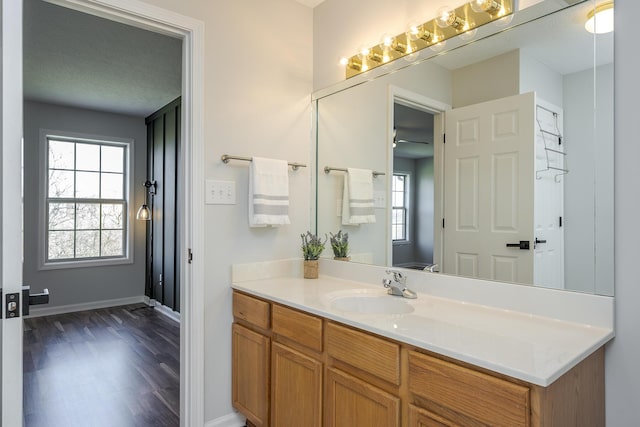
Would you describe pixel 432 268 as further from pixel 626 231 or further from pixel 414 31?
pixel 414 31

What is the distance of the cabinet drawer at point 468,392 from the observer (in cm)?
94

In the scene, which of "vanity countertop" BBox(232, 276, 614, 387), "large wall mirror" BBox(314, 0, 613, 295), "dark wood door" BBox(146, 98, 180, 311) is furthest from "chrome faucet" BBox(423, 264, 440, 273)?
"dark wood door" BBox(146, 98, 180, 311)

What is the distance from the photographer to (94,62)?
3314 mm

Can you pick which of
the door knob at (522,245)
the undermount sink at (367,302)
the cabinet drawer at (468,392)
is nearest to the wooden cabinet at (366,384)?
the cabinet drawer at (468,392)

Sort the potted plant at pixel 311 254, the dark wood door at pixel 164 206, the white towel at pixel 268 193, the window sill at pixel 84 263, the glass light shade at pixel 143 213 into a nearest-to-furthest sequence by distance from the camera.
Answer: the white towel at pixel 268 193 < the potted plant at pixel 311 254 < the dark wood door at pixel 164 206 < the window sill at pixel 84 263 < the glass light shade at pixel 143 213

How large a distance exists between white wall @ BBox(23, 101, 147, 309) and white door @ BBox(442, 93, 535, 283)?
15.0ft

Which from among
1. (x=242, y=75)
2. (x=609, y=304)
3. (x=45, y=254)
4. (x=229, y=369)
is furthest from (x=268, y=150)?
(x=45, y=254)

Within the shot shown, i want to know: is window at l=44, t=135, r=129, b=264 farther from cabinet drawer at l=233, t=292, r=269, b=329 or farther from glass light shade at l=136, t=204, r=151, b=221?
cabinet drawer at l=233, t=292, r=269, b=329

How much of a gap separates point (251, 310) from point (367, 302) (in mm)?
587

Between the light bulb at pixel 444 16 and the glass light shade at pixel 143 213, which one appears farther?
the glass light shade at pixel 143 213

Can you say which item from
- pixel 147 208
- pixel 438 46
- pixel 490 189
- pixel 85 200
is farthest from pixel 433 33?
pixel 85 200

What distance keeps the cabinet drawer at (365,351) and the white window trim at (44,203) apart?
14.5ft

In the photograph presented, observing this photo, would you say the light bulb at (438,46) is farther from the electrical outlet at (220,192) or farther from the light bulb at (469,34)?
the electrical outlet at (220,192)

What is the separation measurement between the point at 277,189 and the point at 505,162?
1.17m
